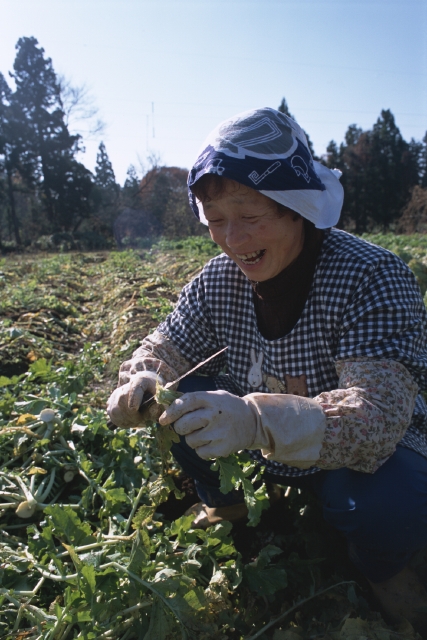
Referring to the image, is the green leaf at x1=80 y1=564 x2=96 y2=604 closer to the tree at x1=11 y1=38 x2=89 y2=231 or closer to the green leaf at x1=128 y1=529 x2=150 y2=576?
the green leaf at x1=128 y1=529 x2=150 y2=576

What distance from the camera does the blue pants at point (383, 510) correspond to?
1.30 meters

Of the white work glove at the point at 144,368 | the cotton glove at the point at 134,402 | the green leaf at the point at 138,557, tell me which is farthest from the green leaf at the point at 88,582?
the white work glove at the point at 144,368

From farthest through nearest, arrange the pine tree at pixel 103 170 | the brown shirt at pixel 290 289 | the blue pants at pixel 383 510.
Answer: the pine tree at pixel 103 170 → the brown shirt at pixel 290 289 → the blue pants at pixel 383 510

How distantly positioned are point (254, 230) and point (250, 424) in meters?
0.58

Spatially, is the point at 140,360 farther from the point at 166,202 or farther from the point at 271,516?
the point at 166,202

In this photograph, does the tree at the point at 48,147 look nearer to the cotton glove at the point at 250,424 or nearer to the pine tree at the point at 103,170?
the pine tree at the point at 103,170

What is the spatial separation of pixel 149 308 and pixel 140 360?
2.97 m

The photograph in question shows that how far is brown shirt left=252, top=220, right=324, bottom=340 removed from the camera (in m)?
1.53

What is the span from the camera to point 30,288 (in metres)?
6.56

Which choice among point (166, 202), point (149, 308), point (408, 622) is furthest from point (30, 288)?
point (166, 202)

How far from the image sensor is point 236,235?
4.75 feet

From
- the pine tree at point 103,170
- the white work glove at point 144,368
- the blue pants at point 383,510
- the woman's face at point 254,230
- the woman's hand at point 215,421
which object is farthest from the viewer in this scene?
the pine tree at point 103,170

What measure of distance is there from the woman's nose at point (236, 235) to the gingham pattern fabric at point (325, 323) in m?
0.27

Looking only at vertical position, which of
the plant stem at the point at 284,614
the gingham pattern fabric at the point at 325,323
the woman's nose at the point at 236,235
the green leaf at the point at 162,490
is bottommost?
the plant stem at the point at 284,614
